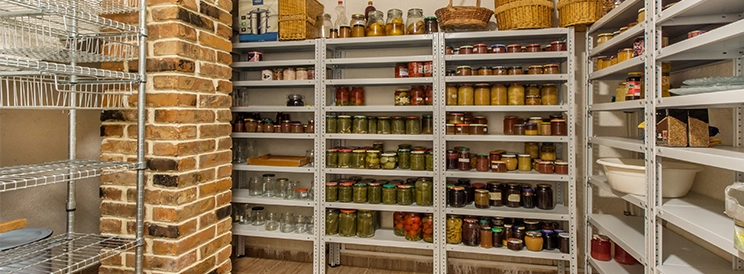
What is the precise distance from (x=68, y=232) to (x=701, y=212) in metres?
2.52

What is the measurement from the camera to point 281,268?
3020 millimetres

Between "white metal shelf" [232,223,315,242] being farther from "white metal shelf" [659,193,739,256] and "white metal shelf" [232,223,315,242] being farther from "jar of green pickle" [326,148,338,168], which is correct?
"white metal shelf" [659,193,739,256]

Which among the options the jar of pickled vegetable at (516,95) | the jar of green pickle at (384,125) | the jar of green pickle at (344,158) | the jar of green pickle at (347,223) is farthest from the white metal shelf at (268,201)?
the jar of pickled vegetable at (516,95)

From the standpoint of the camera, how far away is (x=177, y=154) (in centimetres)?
165

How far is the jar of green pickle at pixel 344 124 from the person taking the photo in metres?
2.78

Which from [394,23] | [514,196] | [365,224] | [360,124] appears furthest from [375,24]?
[514,196]

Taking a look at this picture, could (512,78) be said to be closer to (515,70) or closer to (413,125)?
(515,70)

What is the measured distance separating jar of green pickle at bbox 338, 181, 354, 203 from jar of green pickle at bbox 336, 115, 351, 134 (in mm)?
371

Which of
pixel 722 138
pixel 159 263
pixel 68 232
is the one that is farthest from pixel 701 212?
pixel 68 232

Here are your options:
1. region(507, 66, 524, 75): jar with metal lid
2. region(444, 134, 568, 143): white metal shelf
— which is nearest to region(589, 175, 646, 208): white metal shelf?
region(444, 134, 568, 143): white metal shelf

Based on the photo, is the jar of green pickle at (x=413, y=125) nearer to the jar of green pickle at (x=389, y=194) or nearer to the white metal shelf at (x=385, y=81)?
the white metal shelf at (x=385, y=81)

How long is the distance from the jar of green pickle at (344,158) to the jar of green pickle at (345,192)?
13 cm

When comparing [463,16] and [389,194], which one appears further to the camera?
[389,194]

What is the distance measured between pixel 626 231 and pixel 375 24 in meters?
1.96
